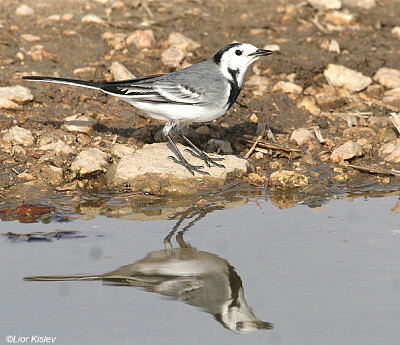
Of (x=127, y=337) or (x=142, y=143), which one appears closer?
(x=127, y=337)

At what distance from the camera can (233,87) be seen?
7.19 metres

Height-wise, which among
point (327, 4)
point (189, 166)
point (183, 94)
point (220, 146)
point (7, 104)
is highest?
point (183, 94)

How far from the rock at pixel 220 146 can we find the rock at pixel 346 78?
6.74ft

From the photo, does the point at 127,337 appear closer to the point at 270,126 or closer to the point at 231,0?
the point at 270,126

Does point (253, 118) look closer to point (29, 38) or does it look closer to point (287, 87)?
point (287, 87)

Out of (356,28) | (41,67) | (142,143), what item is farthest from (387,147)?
(41,67)

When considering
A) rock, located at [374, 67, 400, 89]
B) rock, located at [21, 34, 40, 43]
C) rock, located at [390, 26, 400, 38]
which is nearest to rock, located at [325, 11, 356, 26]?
rock, located at [390, 26, 400, 38]

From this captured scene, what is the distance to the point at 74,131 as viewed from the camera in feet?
25.1

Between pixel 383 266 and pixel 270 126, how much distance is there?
147 inches

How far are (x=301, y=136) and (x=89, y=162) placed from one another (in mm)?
2603

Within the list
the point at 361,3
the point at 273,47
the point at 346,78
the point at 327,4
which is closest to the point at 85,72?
the point at 273,47

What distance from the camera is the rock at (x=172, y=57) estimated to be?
902 centimetres

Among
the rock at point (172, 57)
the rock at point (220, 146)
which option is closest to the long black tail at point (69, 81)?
the rock at point (220, 146)

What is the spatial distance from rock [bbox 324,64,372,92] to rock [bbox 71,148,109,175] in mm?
3544
